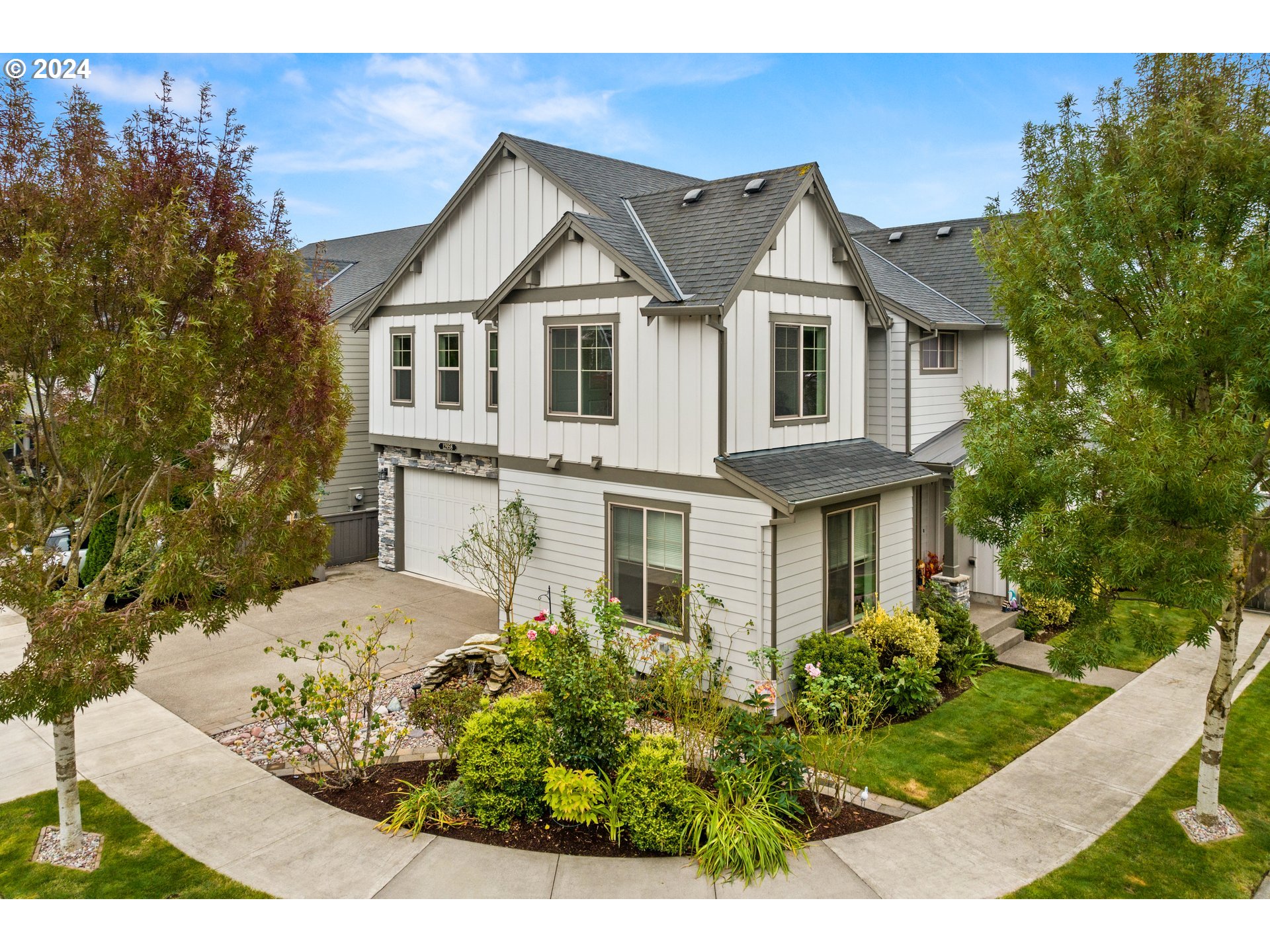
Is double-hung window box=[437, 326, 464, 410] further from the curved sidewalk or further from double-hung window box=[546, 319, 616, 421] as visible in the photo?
the curved sidewalk

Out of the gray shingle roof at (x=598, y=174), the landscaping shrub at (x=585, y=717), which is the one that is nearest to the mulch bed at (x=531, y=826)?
the landscaping shrub at (x=585, y=717)

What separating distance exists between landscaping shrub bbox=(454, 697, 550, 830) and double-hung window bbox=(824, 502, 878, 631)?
4936 millimetres

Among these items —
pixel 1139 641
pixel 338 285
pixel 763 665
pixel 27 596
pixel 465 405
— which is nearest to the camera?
pixel 27 596

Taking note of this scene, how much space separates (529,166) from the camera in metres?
13.9

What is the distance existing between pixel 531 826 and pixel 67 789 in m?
4.00

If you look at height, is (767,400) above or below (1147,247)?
below

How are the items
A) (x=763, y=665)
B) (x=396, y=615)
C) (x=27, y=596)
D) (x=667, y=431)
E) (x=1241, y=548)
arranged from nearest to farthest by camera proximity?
(x=27, y=596) < (x=1241, y=548) < (x=763, y=665) < (x=667, y=431) < (x=396, y=615)

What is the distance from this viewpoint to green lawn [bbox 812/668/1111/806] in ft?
29.1

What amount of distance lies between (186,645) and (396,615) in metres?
3.27

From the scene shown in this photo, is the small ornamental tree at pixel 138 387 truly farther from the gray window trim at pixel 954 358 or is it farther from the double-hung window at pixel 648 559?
the gray window trim at pixel 954 358

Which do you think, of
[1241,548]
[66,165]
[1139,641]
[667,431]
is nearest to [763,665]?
[667,431]

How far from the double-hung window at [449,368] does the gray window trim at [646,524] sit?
5.76m

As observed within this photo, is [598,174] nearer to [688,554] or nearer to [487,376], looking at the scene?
[487,376]

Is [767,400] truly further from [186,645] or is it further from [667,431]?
[186,645]
